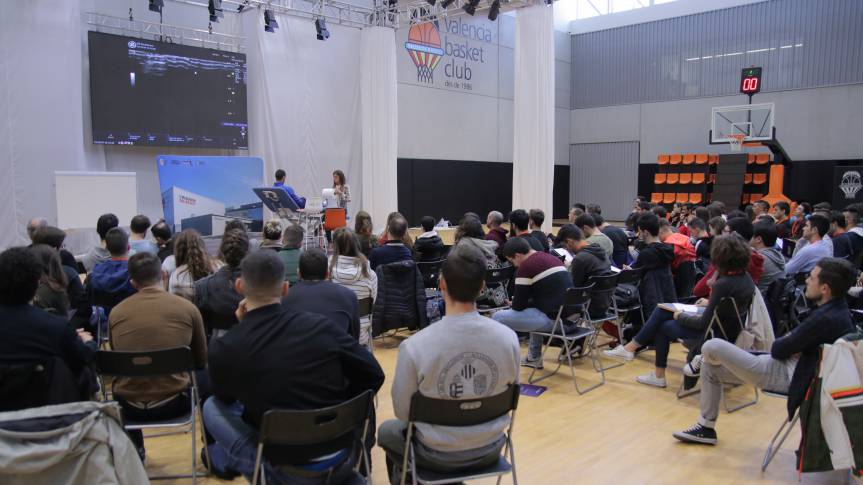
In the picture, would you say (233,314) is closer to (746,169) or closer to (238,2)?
(238,2)

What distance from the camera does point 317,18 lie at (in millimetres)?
11297

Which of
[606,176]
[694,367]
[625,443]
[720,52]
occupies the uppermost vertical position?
[720,52]

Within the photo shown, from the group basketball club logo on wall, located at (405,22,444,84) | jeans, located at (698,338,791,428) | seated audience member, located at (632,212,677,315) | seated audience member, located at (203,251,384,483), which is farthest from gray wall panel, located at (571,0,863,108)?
seated audience member, located at (203,251,384,483)

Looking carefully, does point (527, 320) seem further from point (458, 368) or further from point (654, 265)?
point (458, 368)

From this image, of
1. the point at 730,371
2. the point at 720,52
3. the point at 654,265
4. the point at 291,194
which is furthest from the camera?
the point at 720,52

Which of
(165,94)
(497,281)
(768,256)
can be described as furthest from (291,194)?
(768,256)

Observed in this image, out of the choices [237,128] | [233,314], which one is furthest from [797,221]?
[237,128]

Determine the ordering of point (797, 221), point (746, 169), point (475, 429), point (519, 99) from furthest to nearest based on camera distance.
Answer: point (746, 169) → point (519, 99) → point (797, 221) → point (475, 429)

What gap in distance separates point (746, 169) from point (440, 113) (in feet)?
25.7

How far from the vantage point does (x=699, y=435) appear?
364cm

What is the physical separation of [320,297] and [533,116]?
10.7 m

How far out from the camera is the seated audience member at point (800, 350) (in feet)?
9.87

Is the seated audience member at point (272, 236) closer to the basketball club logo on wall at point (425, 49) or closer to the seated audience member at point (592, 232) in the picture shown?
the seated audience member at point (592, 232)

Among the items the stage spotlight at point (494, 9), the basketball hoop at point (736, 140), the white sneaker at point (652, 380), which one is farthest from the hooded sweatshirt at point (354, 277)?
the basketball hoop at point (736, 140)
